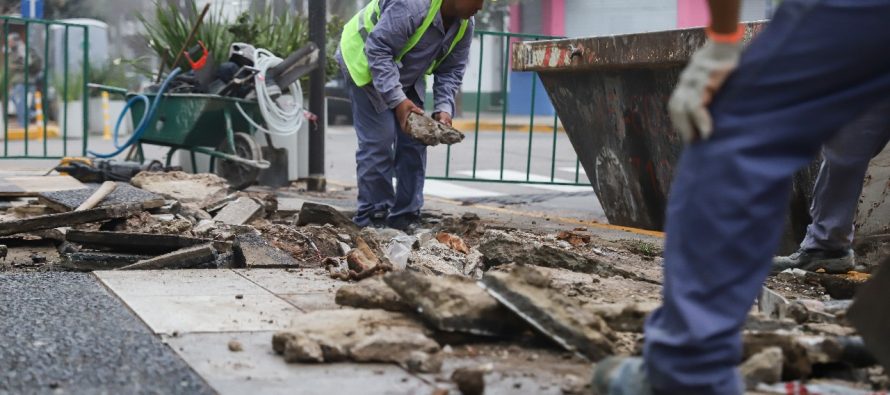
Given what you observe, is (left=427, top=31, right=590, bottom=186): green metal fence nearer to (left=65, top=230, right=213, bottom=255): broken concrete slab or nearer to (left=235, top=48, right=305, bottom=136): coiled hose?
(left=235, top=48, right=305, bottom=136): coiled hose

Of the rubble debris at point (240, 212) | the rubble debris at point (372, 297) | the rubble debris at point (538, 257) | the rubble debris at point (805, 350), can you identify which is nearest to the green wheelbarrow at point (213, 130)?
the rubble debris at point (240, 212)

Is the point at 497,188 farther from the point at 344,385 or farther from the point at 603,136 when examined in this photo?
the point at 344,385

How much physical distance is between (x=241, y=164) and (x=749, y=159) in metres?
7.04

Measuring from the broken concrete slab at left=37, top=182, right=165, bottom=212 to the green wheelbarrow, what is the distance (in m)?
2.01

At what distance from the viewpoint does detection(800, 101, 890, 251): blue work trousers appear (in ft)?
15.1

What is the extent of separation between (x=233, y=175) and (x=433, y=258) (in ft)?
15.0

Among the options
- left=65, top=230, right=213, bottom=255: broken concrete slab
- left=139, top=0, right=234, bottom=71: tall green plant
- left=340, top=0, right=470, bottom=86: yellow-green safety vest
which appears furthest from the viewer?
left=139, top=0, right=234, bottom=71: tall green plant

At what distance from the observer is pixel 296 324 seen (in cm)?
321

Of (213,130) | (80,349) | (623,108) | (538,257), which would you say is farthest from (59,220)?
(213,130)

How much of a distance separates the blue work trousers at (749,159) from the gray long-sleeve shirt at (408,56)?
3776 mm

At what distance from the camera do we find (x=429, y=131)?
19.1 ft

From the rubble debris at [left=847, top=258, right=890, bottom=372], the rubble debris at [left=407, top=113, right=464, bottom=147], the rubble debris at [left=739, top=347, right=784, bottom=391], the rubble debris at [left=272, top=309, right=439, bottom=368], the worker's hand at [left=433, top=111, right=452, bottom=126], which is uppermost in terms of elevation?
the worker's hand at [left=433, top=111, right=452, bottom=126]

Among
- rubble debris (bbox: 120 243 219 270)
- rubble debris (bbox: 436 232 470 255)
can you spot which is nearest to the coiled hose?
rubble debris (bbox: 436 232 470 255)

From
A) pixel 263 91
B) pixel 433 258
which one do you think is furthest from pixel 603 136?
pixel 263 91
